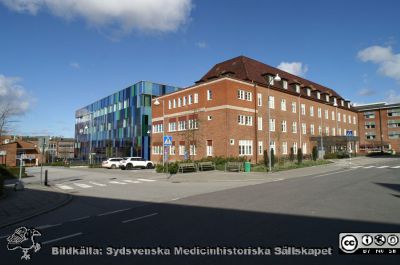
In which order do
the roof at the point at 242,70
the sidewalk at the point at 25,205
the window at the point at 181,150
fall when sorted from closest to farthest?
the sidewalk at the point at 25,205 → the roof at the point at 242,70 → the window at the point at 181,150

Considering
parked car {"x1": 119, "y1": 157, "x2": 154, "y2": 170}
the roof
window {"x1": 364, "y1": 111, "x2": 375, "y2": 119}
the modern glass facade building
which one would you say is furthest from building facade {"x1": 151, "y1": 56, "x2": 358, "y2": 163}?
window {"x1": 364, "y1": 111, "x2": 375, "y2": 119}

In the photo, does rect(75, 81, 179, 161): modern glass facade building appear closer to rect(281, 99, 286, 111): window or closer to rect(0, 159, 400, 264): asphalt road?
rect(281, 99, 286, 111): window

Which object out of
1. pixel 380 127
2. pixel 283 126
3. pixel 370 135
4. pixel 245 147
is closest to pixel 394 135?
pixel 380 127

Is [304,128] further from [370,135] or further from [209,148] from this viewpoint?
[370,135]

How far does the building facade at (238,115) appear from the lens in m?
36.1

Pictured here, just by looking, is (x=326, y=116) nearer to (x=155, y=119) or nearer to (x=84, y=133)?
(x=155, y=119)

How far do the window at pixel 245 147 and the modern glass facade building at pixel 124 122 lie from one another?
24.5 meters

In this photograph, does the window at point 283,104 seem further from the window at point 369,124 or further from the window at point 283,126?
the window at point 369,124

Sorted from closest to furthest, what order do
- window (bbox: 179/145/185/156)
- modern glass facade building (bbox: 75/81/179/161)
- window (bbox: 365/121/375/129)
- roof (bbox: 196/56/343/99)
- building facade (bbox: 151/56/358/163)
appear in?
building facade (bbox: 151/56/358/163), roof (bbox: 196/56/343/99), window (bbox: 179/145/185/156), modern glass facade building (bbox: 75/81/179/161), window (bbox: 365/121/375/129)

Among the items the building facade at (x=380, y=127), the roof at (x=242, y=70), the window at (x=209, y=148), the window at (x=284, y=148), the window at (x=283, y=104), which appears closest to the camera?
the window at (x=209, y=148)

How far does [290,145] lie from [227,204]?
38.4m

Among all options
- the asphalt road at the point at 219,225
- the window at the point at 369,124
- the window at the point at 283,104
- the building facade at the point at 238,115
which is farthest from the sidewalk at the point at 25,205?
the window at the point at 369,124

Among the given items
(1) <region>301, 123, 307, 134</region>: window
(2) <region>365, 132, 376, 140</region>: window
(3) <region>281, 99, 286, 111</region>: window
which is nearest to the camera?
(3) <region>281, 99, 286, 111</region>: window

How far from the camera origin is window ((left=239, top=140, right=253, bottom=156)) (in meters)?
36.8
